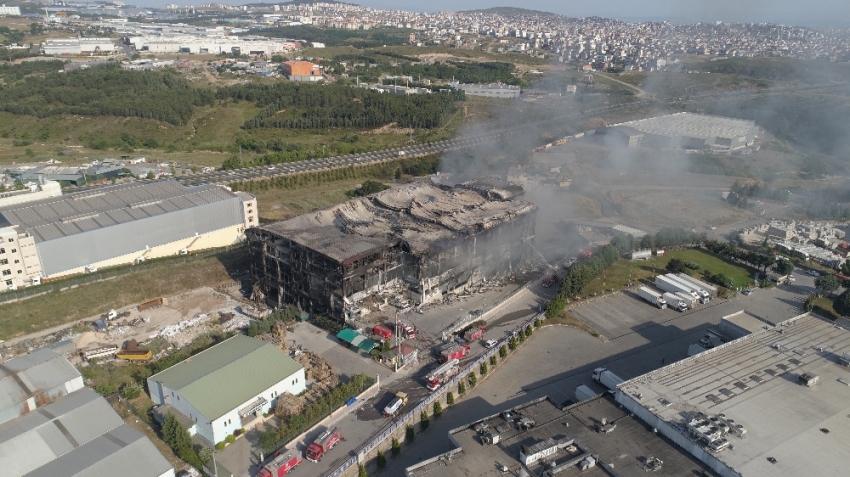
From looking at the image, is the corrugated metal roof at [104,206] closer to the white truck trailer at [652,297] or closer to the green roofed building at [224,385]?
the green roofed building at [224,385]

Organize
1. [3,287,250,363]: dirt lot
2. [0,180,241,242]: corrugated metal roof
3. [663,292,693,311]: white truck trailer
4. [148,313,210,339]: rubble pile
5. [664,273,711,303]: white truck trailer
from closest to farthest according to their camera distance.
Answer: [3,287,250,363]: dirt lot
[148,313,210,339]: rubble pile
[663,292,693,311]: white truck trailer
[664,273,711,303]: white truck trailer
[0,180,241,242]: corrugated metal roof

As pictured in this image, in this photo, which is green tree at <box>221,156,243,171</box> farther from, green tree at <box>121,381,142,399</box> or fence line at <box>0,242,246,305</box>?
green tree at <box>121,381,142,399</box>

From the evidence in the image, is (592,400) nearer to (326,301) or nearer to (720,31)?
(326,301)

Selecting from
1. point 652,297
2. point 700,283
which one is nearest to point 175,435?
point 652,297

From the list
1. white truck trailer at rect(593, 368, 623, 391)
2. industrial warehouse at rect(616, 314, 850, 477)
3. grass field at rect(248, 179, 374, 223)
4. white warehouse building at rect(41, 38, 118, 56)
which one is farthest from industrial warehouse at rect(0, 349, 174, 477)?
white warehouse building at rect(41, 38, 118, 56)

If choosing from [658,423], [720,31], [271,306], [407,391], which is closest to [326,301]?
[271,306]

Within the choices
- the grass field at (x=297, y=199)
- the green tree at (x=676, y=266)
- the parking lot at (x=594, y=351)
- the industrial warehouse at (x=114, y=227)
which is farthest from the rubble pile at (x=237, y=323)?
the green tree at (x=676, y=266)

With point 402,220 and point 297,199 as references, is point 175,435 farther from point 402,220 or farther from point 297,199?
point 297,199
